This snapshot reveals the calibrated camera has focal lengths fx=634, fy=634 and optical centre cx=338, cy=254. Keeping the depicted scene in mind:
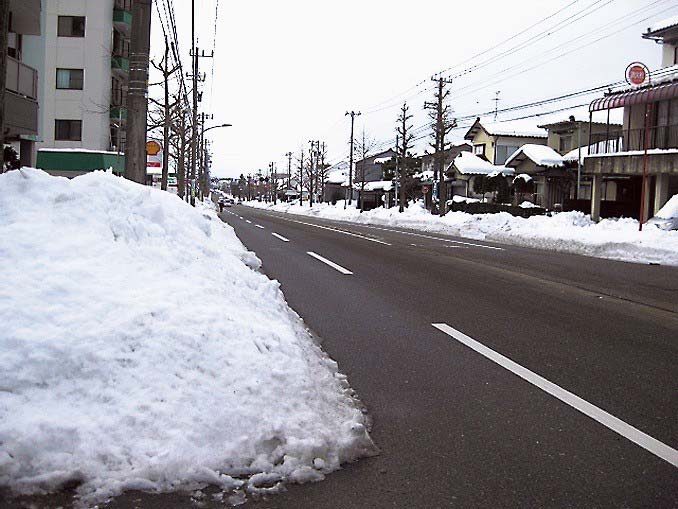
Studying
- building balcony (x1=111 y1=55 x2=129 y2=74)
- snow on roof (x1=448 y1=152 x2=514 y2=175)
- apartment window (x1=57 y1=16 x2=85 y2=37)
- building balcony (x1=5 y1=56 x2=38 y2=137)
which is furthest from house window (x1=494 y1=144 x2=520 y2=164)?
building balcony (x1=5 y1=56 x2=38 y2=137)

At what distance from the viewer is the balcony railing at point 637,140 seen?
26000 mm

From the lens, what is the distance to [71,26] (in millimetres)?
37250

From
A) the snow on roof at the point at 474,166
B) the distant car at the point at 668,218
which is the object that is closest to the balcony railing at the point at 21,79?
the distant car at the point at 668,218

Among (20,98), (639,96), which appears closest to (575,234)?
(639,96)

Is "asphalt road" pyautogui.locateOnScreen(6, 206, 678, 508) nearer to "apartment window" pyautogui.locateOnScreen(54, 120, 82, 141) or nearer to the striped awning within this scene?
the striped awning

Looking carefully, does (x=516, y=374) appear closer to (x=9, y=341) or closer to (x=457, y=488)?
(x=457, y=488)

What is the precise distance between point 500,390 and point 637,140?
26426 millimetres

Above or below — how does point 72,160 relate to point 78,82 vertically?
below

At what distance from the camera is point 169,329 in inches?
169

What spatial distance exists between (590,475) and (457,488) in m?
0.73

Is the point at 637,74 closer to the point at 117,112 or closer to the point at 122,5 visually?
the point at 117,112

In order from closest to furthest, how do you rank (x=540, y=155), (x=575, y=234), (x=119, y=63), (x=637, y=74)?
1. (x=575, y=234)
2. (x=637, y=74)
3. (x=119, y=63)
4. (x=540, y=155)

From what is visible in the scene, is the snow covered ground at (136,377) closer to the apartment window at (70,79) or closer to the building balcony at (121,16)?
the apartment window at (70,79)

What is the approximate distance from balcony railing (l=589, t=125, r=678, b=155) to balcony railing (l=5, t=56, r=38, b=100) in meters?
22.3
